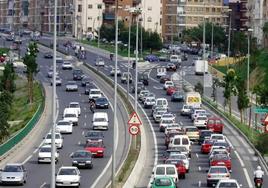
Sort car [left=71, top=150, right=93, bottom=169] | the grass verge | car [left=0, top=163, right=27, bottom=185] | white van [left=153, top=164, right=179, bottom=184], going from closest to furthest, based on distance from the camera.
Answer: white van [left=153, top=164, right=179, bottom=184]
car [left=0, top=163, right=27, bottom=185]
car [left=71, top=150, right=93, bottom=169]
the grass verge

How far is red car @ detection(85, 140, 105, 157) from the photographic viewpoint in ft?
216

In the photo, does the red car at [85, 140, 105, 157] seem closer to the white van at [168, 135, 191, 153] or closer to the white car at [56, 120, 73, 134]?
the white van at [168, 135, 191, 153]

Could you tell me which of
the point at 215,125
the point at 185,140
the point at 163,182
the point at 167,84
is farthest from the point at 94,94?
the point at 163,182

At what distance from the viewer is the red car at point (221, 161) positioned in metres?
57.7

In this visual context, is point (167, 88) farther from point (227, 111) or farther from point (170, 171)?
point (170, 171)

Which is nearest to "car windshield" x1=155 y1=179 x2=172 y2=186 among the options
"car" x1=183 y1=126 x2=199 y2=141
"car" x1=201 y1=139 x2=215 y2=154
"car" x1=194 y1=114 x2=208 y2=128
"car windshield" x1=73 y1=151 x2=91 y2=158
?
"car windshield" x1=73 y1=151 x2=91 y2=158

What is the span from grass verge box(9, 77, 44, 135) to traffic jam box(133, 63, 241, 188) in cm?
1110

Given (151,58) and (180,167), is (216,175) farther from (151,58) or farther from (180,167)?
(151,58)

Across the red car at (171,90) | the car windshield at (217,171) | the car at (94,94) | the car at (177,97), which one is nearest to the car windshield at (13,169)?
the car windshield at (217,171)

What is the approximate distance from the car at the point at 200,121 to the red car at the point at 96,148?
57.7ft

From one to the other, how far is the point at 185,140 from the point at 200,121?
1770 cm

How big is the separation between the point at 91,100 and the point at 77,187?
51666 mm

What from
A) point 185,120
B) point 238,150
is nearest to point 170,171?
point 238,150

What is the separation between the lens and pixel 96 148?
66188mm
